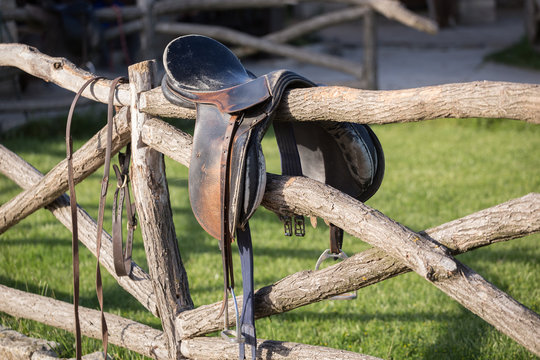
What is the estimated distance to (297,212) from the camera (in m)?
1.76

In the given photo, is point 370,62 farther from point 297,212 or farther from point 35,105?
point 297,212

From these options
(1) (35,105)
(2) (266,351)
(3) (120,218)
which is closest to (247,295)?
(2) (266,351)

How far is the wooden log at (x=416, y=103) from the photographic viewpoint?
4.44 feet

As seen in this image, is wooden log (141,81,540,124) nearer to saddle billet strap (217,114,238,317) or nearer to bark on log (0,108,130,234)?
saddle billet strap (217,114,238,317)

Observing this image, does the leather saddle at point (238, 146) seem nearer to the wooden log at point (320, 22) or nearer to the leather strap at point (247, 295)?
the leather strap at point (247, 295)

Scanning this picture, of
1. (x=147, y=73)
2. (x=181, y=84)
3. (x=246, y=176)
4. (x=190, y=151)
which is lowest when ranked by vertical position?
(x=246, y=176)

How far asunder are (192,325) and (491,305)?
1024 mm

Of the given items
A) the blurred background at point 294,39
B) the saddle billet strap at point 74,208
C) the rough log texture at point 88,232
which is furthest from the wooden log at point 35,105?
the saddle billet strap at point 74,208

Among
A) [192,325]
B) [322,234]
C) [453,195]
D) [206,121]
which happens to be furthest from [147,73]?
[453,195]

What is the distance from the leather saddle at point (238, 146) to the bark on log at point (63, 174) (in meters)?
0.36

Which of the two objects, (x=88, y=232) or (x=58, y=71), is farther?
(x=88, y=232)

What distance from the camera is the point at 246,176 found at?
1729 millimetres

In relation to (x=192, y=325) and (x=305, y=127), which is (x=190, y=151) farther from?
(x=192, y=325)

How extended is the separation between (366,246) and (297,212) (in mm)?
2263
